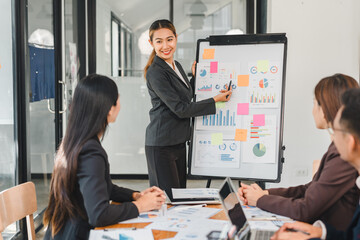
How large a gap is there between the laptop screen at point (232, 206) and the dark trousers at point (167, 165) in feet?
3.35

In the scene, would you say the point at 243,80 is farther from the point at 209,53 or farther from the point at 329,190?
the point at 329,190

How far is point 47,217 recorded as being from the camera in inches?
58.7

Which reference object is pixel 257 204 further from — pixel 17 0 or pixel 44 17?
pixel 44 17

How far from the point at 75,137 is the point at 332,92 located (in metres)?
1.01

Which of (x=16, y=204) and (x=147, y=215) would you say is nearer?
(x=147, y=215)

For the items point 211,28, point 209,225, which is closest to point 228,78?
point 209,225

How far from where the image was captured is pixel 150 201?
1.55 meters

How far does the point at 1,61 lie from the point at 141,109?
2577 mm

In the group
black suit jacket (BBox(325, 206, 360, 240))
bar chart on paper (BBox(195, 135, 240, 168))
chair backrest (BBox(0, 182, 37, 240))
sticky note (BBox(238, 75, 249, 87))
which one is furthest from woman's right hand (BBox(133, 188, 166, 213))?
sticky note (BBox(238, 75, 249, 87))

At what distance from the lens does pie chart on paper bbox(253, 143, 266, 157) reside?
2.51 m

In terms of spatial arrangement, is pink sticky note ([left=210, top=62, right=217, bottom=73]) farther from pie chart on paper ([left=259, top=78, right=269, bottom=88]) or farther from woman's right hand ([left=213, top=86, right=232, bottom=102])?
pie chart on paper ([left=259, top=78, right=269, bottom=88])

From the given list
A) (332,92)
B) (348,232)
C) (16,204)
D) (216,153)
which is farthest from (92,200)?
(216,153)

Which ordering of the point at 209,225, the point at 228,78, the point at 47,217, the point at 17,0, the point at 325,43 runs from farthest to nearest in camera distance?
the point at 325,43, the point at 17,0, the point at 228,78, the point at 47,217, the point at 209,225

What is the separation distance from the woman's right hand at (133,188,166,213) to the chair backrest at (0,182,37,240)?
20.9 inches
